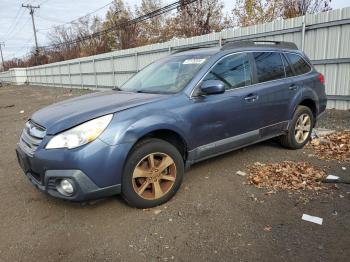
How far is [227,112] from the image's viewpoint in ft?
13.1

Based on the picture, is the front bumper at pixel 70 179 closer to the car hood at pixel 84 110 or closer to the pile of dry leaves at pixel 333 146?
the car hood at pixel 84 110

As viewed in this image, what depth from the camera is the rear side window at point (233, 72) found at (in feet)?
13.3

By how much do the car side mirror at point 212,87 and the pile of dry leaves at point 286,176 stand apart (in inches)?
52.2

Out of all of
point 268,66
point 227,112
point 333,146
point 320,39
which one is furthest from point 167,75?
point 320,39

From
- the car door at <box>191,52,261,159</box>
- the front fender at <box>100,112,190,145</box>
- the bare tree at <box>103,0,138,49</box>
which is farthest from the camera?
the bare tree at <box>103,0,138,49</box>

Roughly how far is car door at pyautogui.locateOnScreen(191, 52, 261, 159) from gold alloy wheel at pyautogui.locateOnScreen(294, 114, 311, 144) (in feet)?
3.78

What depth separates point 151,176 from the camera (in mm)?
3406

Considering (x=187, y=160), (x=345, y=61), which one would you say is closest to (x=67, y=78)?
(x=345, y=61)

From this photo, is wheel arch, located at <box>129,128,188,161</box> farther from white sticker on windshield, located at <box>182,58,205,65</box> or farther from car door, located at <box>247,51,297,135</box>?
car door, located at <box>247,51,297,135</box>

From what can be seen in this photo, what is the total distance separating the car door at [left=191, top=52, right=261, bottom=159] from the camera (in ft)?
12.4

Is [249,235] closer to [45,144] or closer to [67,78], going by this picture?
[45,144]

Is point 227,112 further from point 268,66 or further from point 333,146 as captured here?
point 333,146

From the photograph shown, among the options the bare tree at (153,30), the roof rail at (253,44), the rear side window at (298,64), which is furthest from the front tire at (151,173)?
the bare tree at (153,30)

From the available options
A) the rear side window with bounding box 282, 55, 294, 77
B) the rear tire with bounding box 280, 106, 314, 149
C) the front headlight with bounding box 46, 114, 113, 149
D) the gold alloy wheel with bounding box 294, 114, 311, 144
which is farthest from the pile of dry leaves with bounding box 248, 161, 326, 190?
the front headlight with bounding box 46, 114, 113, 149
